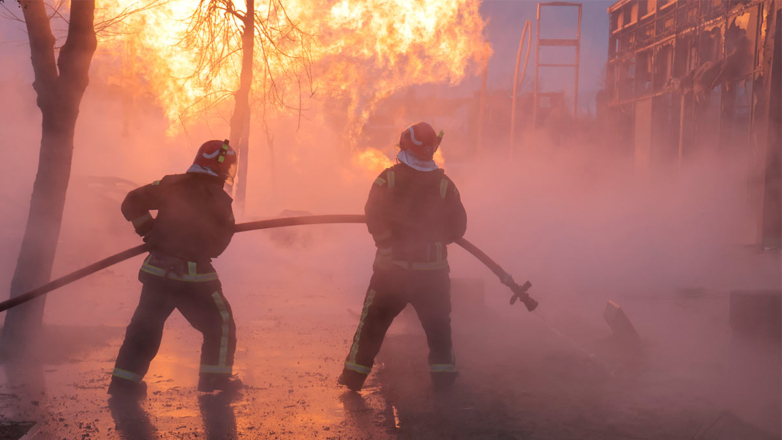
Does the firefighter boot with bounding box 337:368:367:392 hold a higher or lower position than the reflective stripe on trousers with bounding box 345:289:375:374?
lower

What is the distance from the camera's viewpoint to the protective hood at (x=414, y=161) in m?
4.54

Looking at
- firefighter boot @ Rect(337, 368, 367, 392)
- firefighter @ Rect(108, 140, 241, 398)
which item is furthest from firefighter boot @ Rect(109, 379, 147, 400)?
firefighter boot @ Rect(337, 368, 367, 392)

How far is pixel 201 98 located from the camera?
1167 centimetres

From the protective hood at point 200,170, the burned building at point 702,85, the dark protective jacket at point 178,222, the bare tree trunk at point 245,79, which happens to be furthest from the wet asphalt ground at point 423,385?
the burned building at point 702,85

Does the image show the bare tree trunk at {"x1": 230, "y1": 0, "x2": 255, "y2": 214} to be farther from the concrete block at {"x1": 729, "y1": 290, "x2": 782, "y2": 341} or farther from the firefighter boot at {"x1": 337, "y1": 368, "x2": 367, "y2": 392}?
the concrete block at {"x1": 729, "y1": 290, "x2": 782, "y2": 341}

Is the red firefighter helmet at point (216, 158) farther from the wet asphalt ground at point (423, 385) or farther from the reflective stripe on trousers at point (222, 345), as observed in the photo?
the wet asphalt ground at point (423, 385)

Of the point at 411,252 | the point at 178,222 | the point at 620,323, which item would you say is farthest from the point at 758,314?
the point at 178,222

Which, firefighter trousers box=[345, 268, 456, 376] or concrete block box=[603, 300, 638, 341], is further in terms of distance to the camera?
concrete block box=[603, 300, 638, 341]

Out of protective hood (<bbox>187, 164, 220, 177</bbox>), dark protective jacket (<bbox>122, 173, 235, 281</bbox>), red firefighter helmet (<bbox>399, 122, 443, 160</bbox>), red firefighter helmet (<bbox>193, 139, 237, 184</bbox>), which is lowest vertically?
dark protective jacket (<bbox>122, 173, 235, 281</bbox>)

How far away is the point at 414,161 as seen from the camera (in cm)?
455

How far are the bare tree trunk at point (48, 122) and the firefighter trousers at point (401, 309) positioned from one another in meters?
2.89

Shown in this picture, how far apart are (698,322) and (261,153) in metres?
27.8

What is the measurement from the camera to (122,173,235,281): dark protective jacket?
4.30m

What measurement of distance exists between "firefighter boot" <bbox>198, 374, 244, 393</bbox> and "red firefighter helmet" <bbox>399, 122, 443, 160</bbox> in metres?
1.93
